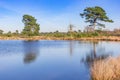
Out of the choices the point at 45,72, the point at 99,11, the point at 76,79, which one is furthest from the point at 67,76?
the point at 99,11

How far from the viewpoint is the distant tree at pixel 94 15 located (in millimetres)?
49500

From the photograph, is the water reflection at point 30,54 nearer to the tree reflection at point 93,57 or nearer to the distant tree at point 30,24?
the tree reflection at point 93,57

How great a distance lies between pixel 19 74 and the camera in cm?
1001

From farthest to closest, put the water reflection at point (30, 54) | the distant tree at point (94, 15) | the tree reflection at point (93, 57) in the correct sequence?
the distant tree at point (94, 15) < the water reflection at point (30, 54) < the tree reflection at point (93, 57)

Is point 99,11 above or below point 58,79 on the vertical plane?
above

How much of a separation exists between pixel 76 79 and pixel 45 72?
201 cm

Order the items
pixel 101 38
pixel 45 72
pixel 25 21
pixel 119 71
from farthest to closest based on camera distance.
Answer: pixel 25 21
pixel 101 38
pixel 45 72
pixel 119 71

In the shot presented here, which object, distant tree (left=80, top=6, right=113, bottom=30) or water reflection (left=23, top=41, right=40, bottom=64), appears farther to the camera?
distant tree (left=80, top=6, right=113, bottom=30)

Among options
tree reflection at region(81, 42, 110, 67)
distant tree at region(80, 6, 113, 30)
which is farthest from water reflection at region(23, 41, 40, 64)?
distant tree at region(80, 6, 113, 30)

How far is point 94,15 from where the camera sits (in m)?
50.0

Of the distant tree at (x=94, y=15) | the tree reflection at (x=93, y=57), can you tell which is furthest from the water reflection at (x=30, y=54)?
the distant tree at (x=94, y=15)

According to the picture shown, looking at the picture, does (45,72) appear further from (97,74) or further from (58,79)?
(97,74)

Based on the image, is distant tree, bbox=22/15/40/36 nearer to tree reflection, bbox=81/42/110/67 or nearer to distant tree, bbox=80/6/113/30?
distant tree, bbox=80/6/113/30

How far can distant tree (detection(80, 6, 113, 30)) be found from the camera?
49.5m
